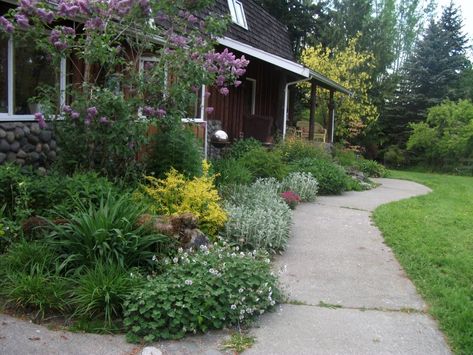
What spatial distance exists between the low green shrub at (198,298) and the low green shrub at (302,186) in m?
5.40

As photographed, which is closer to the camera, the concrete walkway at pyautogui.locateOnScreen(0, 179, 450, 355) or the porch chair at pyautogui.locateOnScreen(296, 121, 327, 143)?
the concrete walkway at pyautogui.locateOnScreen(0, 179, 450, 355)

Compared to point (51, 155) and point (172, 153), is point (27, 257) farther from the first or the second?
point (51, 155)

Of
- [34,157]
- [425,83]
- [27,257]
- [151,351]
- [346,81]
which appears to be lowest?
[151,351]

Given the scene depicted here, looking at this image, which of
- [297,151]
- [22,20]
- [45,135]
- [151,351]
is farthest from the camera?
[297,151]

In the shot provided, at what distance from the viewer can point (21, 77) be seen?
699cm

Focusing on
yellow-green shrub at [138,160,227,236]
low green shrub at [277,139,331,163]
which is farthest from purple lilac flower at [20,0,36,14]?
low green shrub at [277,139,331,163]

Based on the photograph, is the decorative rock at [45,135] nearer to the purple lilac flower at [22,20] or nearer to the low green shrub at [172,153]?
the low green shrub at [172,153]

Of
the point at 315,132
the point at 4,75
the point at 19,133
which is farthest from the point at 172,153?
the point at 315,132

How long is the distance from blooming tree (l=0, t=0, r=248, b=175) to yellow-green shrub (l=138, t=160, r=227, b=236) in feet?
2.17

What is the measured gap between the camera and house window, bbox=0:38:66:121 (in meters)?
6.69

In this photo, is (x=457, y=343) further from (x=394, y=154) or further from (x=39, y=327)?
(x=394, y=154)

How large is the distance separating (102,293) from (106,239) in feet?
2.03

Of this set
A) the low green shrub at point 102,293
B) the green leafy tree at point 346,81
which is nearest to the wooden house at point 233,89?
the low green shrub at point 102,293

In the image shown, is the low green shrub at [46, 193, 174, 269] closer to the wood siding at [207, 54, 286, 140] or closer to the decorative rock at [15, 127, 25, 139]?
the decorative rock at [15, 127, 25, 139]
